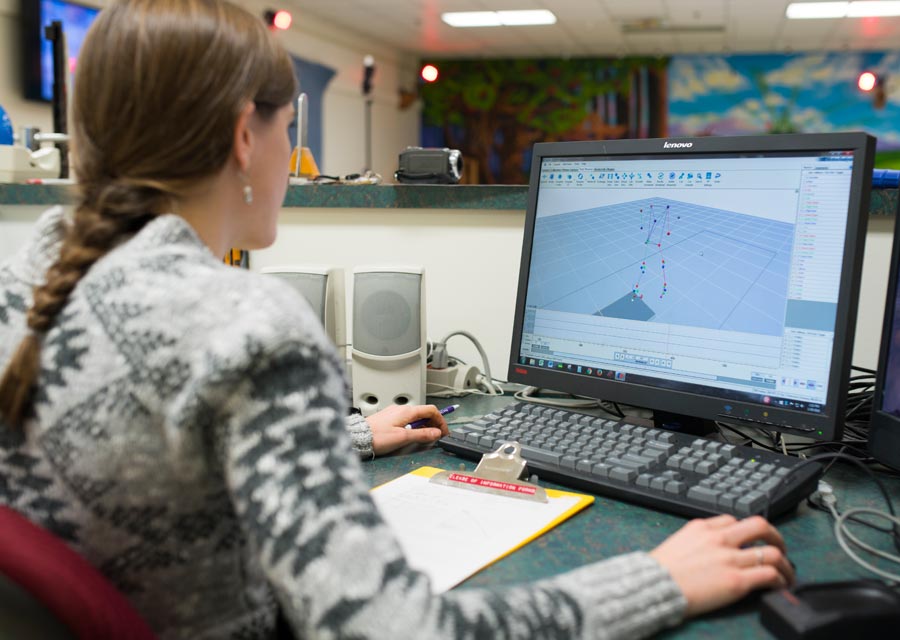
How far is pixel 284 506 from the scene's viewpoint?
53cm

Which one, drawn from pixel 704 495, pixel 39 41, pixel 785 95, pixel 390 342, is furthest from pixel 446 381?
pixel 785 95

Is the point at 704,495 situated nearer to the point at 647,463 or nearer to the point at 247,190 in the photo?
the point at 647,463

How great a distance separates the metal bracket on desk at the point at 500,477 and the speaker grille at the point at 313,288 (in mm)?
480

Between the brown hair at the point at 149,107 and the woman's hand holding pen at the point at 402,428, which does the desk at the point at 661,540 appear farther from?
the brown hair at the point at 149,107

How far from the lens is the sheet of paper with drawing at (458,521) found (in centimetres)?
73

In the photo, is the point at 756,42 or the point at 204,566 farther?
the point at 756,42

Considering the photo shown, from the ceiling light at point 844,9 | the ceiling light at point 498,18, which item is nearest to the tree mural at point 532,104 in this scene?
the ceiling light at point 498,18

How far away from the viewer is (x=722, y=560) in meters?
0.67

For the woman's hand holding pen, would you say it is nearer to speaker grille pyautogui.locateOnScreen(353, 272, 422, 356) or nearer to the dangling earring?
speaker grille pyautogui.locateOnScreen(353, 272, 422, 356)

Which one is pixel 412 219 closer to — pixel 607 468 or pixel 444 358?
pixel 444 358

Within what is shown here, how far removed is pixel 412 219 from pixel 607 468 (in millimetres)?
814

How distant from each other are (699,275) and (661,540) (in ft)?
1.24

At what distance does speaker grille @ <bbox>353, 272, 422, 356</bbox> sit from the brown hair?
0.59 meters

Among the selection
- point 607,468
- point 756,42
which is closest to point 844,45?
point 756,42
